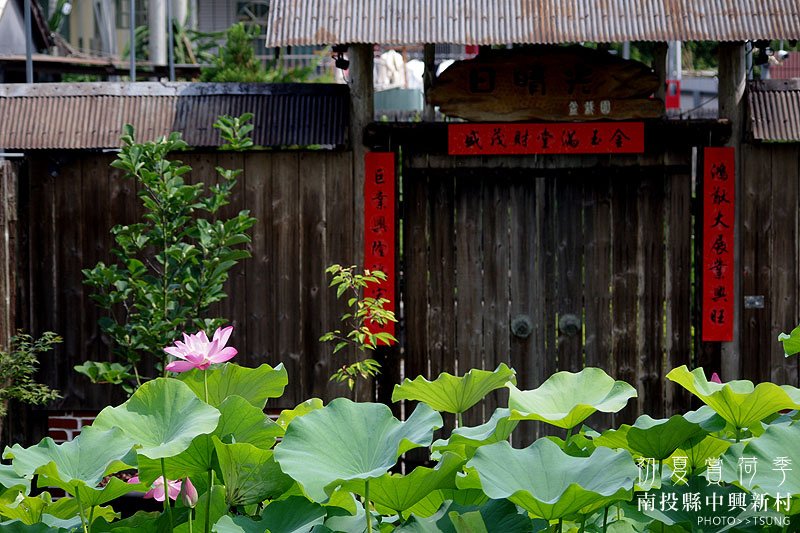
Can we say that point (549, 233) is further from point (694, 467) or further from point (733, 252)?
point (694, 467)

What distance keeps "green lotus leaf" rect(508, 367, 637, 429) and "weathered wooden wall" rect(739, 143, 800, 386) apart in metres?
3.78

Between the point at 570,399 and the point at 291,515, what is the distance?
62cm

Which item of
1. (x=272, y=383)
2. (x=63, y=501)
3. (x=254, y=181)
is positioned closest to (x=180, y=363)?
(x=272, y=383)

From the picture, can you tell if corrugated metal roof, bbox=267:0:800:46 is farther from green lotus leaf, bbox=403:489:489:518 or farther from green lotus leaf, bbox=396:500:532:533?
green lotus leaf, bbox=396:500:532:533

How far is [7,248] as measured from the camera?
18.0 ft

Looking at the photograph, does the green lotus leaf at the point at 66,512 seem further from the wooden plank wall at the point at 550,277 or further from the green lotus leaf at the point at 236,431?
the wooden plank wall at the point at 550,277

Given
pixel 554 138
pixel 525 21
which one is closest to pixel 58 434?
pixel 554 138

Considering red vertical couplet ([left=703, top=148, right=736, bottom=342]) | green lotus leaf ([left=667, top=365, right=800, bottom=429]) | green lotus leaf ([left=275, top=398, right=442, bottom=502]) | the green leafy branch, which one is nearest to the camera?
green lotus leaf ([left=275, top=398, right=442, bottom=502])

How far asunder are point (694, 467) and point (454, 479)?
0.51 meters

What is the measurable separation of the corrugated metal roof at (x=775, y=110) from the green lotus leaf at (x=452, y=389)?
12.2 feet

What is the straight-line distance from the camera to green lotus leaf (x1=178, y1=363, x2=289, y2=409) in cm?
223

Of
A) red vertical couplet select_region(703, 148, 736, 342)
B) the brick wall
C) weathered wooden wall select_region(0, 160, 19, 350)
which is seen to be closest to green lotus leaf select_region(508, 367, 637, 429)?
red vertical couplet select_region(703, 148, 736, 342)

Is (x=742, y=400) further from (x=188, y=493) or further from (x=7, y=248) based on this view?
(x=7, y=248)

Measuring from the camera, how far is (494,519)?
1.83m
